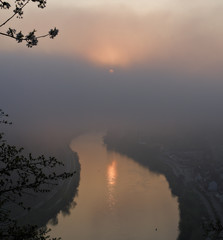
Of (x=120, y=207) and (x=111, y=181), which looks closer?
(x=120, y=207)

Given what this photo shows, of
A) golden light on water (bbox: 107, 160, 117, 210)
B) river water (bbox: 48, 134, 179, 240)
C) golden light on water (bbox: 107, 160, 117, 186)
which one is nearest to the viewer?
river water (bbox: 48, 134, 179, 240)

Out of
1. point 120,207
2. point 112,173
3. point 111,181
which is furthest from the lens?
A: point 112,173

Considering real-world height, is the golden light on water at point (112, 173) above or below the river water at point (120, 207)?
above

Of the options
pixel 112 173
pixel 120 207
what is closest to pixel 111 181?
pixel 112 173

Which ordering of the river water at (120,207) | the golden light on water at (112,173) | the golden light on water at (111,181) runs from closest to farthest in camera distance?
the river water at (120,207) < the golden light on water at (111,181) < the golden light on water at (112,173)

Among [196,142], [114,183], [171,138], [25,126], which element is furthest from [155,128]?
[114,183]

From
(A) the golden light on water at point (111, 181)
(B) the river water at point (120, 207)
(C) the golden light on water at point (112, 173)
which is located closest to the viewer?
(B) the river water at point (120, 207)

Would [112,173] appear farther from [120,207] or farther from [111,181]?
[120,207]

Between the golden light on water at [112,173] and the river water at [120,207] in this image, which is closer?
the river water at [120,207]
